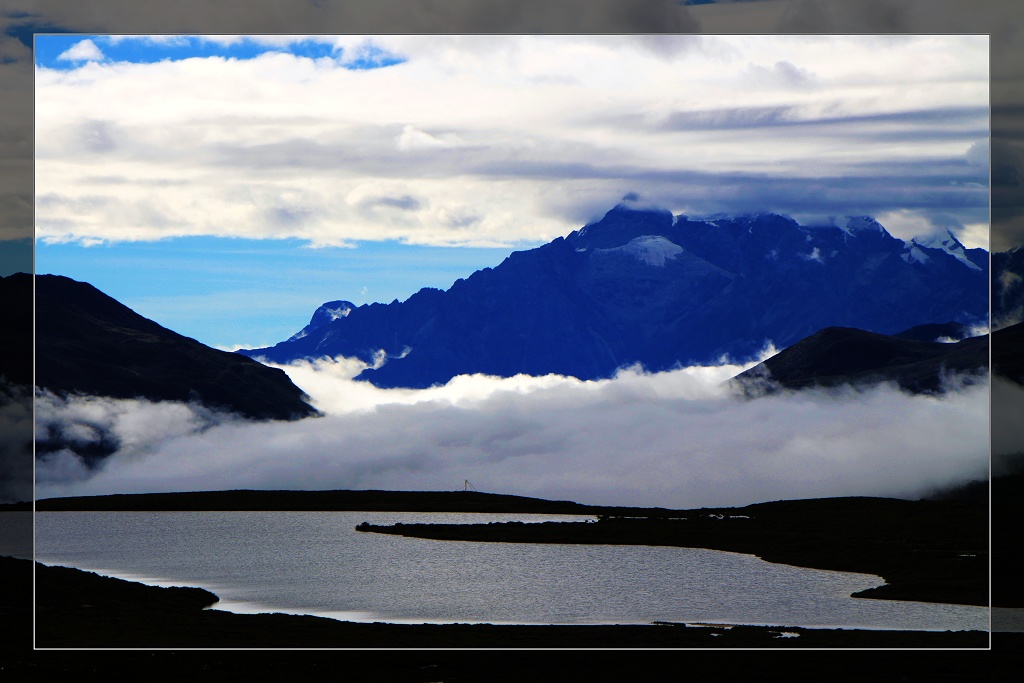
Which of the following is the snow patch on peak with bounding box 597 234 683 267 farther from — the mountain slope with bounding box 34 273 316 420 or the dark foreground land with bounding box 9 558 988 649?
the dark foreground land with bounding box 9 558 988 649

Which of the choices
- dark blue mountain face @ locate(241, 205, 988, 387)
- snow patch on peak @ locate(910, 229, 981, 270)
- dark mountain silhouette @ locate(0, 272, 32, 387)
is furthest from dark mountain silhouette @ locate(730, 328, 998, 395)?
dark mountain silhouette @ locate(0, 272, 32, 387)

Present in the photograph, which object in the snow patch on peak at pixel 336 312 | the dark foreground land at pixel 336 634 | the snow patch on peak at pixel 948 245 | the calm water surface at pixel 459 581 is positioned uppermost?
the snow patch on peak at pixel 948 245

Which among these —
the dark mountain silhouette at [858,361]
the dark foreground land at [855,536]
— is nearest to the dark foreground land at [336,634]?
the dark foreground land at [855,536]

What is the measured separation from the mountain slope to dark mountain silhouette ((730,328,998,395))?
51.4ft

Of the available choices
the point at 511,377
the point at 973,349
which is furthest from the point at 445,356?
the point at 973,349

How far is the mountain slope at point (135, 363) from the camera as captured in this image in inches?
1564

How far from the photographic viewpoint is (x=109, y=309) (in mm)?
39219

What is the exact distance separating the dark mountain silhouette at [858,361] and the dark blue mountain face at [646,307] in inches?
22.5

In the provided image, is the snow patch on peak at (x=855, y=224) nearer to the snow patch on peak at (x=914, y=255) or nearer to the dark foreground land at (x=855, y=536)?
the snow patch on peak at (x=914, y=255)

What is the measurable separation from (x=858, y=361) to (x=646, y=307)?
7522 mm

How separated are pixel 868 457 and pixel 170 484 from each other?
2348 centimetres

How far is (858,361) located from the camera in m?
40.5

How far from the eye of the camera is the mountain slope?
3972 centimetres

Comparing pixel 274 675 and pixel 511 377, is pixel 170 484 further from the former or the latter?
pixel 511 377
